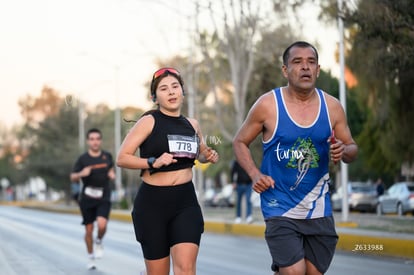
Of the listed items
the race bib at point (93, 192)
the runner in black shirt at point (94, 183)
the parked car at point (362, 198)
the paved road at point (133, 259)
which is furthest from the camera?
the parked car at point (362, 198)

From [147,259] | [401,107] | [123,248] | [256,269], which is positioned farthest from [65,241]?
[147,259]

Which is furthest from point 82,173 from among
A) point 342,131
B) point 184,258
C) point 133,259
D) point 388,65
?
point 342,131

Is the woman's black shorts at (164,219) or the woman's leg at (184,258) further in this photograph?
the woman's black shorts at (164,219)

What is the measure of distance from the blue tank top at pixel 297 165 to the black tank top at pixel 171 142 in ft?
3.00

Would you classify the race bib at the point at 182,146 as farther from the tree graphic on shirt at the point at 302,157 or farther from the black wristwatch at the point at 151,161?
the tree graphic on shirt at the point at 302,157

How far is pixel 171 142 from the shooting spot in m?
7.82

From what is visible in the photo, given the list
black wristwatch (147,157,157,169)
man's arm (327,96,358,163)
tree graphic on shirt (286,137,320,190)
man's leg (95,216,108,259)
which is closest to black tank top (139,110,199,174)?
black wristwatch (147,157,157,169)

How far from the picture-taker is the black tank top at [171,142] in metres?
7.80

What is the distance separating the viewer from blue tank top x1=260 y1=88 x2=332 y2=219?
6.99 meters

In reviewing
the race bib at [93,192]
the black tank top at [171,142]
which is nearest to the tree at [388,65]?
the race bib at [93,192]

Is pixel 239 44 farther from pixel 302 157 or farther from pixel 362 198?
pixel 302 157

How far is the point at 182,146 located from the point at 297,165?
1.16m

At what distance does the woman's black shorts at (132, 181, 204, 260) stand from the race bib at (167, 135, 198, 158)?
0.25 metres

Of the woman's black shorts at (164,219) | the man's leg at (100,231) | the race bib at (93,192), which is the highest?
the woman's black shorts at (164,219)
